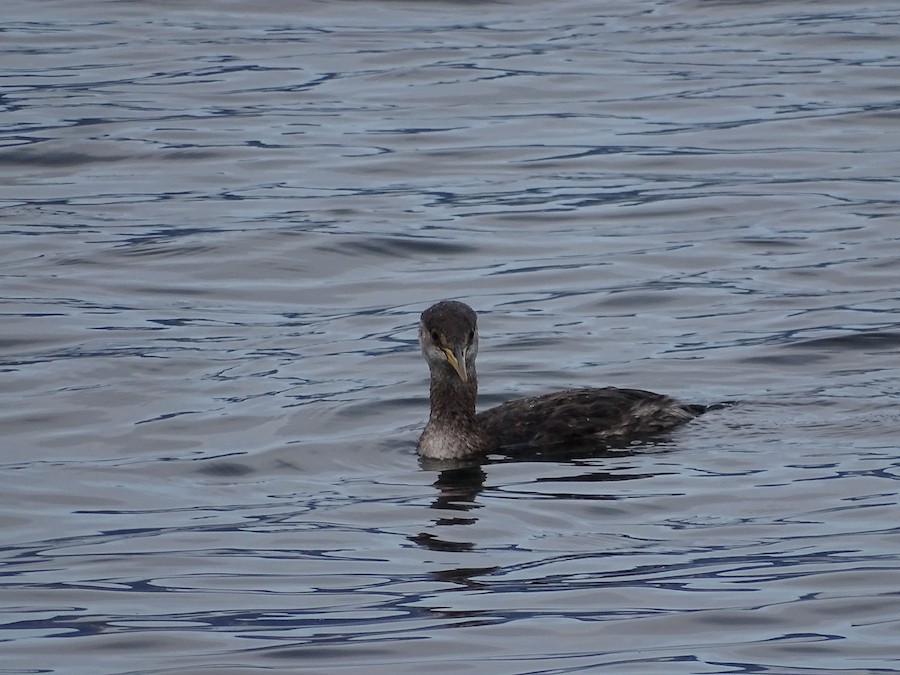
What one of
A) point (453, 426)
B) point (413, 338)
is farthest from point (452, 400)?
Answer: point (413, 338)

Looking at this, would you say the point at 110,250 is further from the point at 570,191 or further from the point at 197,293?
the point at 570,191

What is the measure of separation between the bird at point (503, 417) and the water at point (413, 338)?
284mm

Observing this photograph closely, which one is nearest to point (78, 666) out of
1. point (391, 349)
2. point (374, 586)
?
point (374, 586)

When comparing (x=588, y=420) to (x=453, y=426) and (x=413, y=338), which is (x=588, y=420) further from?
(x=413, y=338)

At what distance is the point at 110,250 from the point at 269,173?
15.5 feet

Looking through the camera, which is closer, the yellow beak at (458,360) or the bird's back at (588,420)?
the yellow beak at (458,360)

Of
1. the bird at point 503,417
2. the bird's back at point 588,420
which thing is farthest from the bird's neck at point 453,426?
the bird's back at point 588,420

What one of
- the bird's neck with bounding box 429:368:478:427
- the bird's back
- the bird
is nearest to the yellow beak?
the bird

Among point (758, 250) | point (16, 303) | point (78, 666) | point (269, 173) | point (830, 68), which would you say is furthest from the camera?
point (830, 68)

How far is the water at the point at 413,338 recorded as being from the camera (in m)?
8.54

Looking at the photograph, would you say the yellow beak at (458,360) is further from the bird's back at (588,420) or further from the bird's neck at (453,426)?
the bird's back at (588,420)

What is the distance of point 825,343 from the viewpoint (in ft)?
47.1

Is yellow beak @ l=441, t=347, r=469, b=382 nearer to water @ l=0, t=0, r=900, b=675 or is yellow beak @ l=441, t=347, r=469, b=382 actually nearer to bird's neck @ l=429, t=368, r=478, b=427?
bird's neck @ l=429, t=368, r=478, b=427

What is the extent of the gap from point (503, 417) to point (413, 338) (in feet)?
10.8
